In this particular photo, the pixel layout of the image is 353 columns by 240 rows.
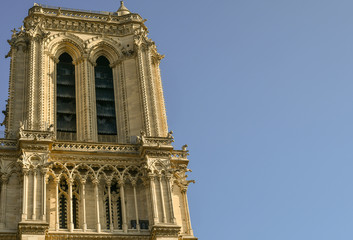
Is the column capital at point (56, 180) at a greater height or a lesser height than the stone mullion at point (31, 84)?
lesser

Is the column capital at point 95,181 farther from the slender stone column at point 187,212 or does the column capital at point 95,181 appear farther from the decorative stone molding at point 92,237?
the slender stone column at point 187,212

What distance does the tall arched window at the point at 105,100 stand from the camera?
43.6 m

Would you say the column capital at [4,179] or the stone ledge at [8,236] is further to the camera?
the column capital at [4,179]

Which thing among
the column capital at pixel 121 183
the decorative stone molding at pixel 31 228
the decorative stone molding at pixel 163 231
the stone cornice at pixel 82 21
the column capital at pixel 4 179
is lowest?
the decorative stone molding at pixel 163 231

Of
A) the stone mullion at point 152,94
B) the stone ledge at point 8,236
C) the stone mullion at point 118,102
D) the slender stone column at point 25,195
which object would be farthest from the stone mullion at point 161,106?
the stone ledge at point 8,236

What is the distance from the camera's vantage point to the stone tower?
37281 millimetres

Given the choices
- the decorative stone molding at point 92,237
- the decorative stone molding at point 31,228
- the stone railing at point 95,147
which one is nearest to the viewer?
the decorative stone molding at point 31,228

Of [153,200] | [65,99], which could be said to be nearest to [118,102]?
[65,99]

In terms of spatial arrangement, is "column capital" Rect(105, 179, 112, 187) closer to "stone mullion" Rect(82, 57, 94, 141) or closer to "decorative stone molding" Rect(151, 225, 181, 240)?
"stone mullion" Rect(82, 57, 94, 141)

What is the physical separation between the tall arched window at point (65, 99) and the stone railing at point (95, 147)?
7.10 ft

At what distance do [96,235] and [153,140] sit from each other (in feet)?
22.9

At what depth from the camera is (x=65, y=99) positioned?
44656 mm

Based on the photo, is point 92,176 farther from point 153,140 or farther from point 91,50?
point 91,50

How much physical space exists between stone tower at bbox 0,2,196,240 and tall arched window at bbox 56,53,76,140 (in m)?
0.06
